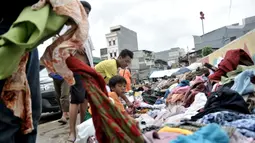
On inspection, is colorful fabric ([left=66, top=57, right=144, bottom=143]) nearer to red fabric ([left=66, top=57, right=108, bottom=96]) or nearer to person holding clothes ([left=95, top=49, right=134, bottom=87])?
red fabric ([left=66, top=57, right=108, bottom=96])

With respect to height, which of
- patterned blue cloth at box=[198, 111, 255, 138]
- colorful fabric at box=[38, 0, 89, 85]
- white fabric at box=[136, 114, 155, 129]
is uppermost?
colorful fabric at box=[38, 0, 89, 85]

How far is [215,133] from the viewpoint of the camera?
1.49m

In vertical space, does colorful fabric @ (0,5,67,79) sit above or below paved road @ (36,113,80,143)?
above

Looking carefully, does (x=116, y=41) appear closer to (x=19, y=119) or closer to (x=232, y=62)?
(x=232, y=62)

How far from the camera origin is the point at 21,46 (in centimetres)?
77

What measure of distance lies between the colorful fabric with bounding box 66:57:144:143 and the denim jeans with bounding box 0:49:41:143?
0.87ft

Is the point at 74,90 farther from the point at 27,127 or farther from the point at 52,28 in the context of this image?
the point at 52,28

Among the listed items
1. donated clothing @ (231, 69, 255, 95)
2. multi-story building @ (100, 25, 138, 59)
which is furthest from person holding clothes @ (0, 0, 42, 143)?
multi-story building @ (100, 25, 138, 59)

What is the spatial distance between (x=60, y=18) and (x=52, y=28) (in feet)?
0.20

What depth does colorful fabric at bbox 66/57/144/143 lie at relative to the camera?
1.08 m

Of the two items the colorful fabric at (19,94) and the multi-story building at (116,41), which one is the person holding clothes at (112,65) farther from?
the multi-story building at (116,41)

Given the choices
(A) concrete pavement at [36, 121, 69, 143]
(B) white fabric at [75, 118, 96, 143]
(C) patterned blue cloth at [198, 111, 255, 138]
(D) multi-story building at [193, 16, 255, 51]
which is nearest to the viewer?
(C) patterned blue cloth at [198, 111, 255, 138]

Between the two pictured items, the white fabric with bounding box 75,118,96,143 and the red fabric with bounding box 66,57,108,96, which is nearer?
the red fabric with bounding box 66,57,108,96

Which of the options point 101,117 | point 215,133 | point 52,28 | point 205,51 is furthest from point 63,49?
point 205,51
